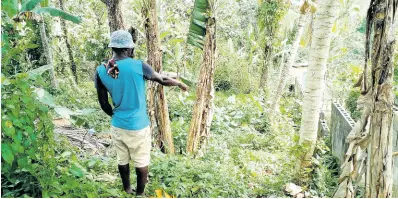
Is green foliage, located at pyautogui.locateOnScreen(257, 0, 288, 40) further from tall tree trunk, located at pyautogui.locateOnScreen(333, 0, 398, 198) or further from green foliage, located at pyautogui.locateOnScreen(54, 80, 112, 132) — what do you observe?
tall tree trunk, located at pyautogui.locateOnScreen(333, 0, 398, 198)

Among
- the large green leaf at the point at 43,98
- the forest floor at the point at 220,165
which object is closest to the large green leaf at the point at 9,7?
the large green leaf at the point at 43,98

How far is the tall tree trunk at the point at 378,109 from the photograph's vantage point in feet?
7.27

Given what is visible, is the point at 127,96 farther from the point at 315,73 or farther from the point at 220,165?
the point at 315,73

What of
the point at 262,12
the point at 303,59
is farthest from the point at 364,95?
the point at 303,59

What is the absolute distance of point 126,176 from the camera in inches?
140

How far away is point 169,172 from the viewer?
13.3 ft

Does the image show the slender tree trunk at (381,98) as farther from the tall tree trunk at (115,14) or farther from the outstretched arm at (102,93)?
the tall tree trunk at (115,14)

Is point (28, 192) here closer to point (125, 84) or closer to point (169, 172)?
point (125, 84)

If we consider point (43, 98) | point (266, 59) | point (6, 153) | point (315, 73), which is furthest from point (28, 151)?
point (266, 59)

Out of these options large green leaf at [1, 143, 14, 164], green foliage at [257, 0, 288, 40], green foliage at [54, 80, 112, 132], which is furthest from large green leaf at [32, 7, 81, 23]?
green foliage at [257, 0, 288, 40]

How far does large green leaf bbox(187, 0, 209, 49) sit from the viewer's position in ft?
17.8

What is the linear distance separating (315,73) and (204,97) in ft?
5.75

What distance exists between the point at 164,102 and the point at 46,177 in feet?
8.95

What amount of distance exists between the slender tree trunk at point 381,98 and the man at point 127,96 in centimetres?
178
